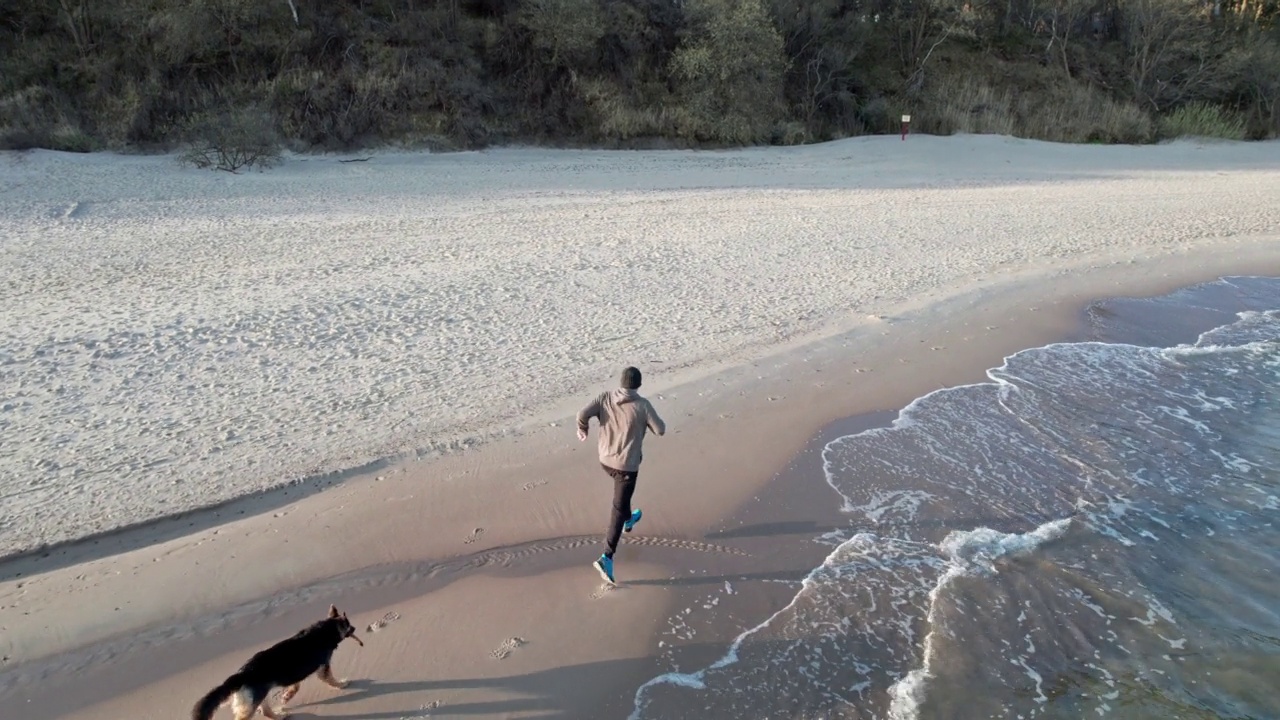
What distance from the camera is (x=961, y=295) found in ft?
36.2

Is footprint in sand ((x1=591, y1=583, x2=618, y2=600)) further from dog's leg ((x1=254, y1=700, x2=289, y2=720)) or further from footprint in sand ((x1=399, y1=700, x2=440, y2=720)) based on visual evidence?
dog's leg ((x1=254, y1=700, x2=289, y2=720))

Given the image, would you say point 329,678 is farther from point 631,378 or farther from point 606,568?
point 631,378

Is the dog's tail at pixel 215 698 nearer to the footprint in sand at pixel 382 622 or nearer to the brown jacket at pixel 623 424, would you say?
the footprint in sand at pixel 382 622

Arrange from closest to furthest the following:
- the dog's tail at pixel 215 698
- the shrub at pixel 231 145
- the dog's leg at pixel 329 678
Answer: the dog's tail at pixel 215 698, the dog's leg at pixel 329 678, the shrub at pixel 231 145

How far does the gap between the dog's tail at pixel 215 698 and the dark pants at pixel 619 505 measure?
2274 mm

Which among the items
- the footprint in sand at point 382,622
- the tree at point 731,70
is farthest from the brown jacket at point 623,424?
the tree at point 731,70

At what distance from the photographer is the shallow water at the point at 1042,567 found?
188 inches

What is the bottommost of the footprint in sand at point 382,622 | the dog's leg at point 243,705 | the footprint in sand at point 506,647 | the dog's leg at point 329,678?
the footprint in sand at point 506,647

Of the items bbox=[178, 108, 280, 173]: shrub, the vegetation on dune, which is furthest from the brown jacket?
the vegetation on dune

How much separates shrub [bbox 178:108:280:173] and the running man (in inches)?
581

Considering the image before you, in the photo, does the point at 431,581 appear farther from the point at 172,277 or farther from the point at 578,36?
the point at 578,36

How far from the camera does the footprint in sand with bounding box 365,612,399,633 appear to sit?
16.0 ft

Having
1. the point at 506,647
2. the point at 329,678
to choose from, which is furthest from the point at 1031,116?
the point at 329,678

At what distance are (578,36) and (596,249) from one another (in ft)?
44.3
